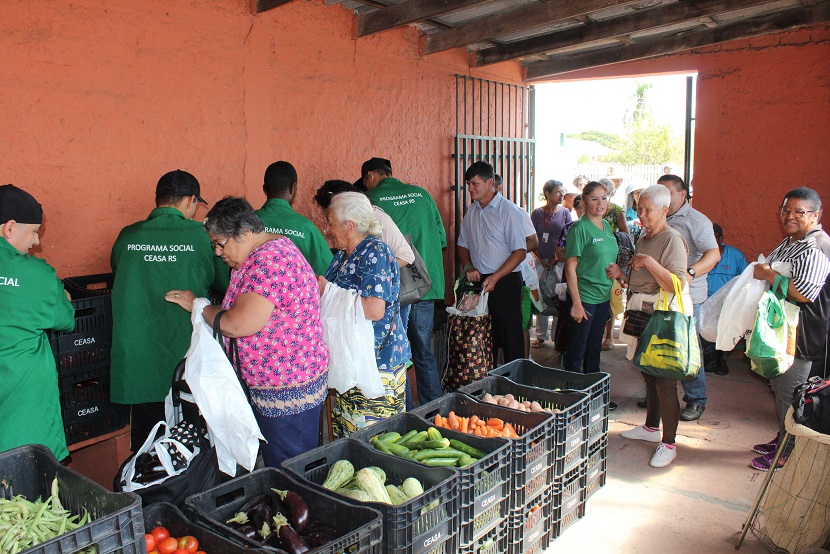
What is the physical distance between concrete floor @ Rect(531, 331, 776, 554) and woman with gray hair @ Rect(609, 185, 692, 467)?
0.23 metres

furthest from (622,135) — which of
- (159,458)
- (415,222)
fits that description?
(159,458)

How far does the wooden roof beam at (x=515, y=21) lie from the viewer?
4898 millimetres

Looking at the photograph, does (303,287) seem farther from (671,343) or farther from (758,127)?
(758,127)

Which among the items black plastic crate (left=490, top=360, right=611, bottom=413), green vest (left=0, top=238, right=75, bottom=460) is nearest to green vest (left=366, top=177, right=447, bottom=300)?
black plastic crate (left=490, top=360, right=611, bottom=413)

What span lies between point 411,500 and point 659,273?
8.34 ft

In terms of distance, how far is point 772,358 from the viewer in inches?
152

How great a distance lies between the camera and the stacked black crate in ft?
11.5

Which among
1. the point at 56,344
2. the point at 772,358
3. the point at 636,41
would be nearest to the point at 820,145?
the point at 636,41

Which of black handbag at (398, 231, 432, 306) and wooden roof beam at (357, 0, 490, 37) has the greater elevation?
wooden roof beam at (357, 0, 490, 37)

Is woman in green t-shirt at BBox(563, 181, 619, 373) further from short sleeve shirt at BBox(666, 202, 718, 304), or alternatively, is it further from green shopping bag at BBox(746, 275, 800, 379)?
green shopping bag at BBox(746, 275, 800, 379)

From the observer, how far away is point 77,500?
7.19 feet

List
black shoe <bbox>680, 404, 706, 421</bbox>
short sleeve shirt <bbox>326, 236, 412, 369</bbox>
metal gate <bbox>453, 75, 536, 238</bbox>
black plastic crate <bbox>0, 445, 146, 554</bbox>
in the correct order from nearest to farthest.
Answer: black plastic crate <bbox>0, 445, 146, 554</bbox> < short sleeve shirt <bbox>326, 236, 412, 369</bbox> < black shoe <bbox>680, 404, 706, 421</bbox> < metal gate <bbox>453, 75, 536, 238</bbox>

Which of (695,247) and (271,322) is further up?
(695,247)

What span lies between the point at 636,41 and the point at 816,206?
3807 mm
